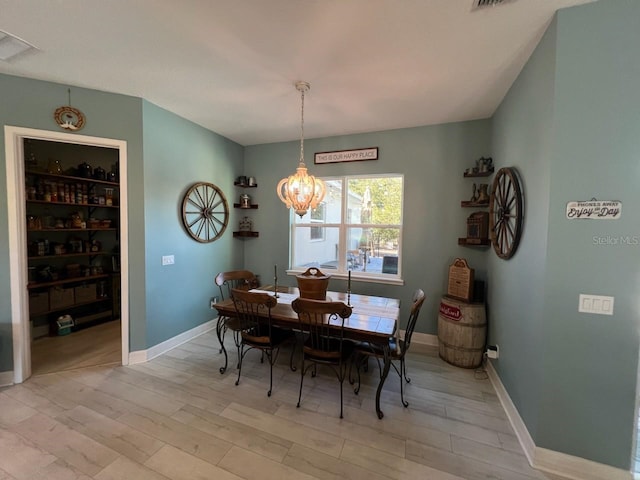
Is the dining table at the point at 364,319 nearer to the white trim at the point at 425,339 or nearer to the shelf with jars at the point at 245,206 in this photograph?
the white trim at the point at 425,339

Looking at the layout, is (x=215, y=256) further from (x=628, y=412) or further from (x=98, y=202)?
(x=628, y=412)

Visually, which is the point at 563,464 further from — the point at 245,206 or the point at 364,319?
the point at 245,206

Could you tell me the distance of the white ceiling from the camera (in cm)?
150

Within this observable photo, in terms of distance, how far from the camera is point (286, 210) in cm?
397

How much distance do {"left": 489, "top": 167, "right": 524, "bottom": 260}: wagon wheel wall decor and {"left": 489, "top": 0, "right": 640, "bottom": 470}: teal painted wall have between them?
1.04 ft

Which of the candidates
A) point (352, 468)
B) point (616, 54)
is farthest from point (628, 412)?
point (616, 54)

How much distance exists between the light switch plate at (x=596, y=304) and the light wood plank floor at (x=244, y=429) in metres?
1.06

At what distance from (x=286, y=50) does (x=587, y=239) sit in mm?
2331

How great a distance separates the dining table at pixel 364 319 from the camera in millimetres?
1961

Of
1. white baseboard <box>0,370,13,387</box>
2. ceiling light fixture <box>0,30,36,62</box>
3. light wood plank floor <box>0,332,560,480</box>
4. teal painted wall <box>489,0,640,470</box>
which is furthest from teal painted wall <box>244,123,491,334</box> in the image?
white baseboard <box>0,370,13,387</box>

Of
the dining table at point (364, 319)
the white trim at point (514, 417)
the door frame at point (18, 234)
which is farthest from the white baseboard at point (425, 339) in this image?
the door frame at point (18, 234)

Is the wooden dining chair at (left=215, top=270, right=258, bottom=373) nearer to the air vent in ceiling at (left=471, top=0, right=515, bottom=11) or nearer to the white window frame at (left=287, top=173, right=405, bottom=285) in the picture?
the white window frame at (left=287, top=173, right=405, bottom=285)

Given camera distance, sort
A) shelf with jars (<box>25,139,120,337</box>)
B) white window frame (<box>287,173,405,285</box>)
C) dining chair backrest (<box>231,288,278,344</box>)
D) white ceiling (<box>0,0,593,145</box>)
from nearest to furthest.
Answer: white ceiling (<box>0,0,593,145</box>) → dining chair backrest (<box>231,288,278,344</box>) → shelf with jars (<box>25,139,120,337</box>) → white window frame (<box>287,173,405,285</box>)

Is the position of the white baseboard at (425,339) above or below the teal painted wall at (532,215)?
below
